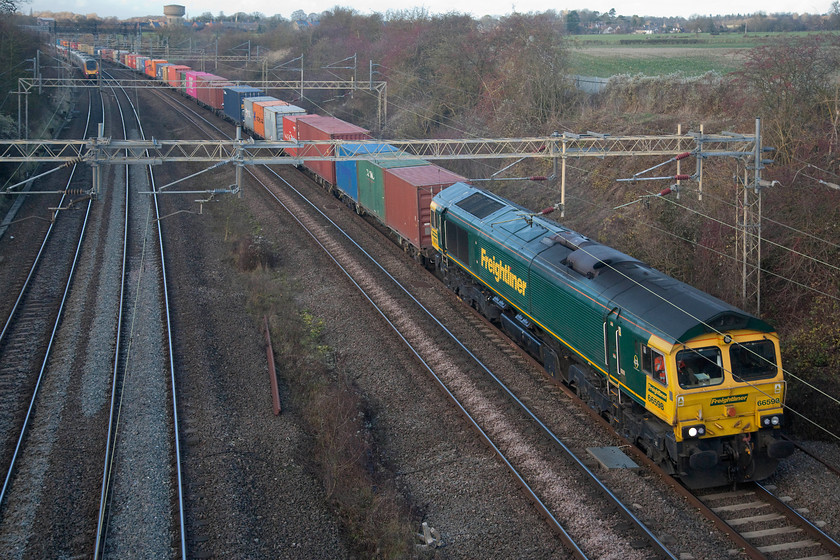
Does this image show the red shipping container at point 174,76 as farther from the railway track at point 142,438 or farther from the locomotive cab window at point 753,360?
the locomotive cab window at point 753,360

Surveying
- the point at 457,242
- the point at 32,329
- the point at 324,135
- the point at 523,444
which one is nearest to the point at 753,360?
the point at 523,444

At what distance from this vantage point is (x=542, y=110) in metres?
39.2

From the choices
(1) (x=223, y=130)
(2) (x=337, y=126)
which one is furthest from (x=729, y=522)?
(1) (x=223, y=130)

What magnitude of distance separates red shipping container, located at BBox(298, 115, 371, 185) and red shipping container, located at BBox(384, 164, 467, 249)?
20.1 feet

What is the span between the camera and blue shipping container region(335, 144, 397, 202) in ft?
92.5

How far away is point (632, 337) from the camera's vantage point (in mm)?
11578

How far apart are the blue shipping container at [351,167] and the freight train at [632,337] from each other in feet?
28.3

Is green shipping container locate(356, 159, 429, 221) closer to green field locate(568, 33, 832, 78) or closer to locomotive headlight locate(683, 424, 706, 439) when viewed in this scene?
locomotive headlight locate(683, 424, 706, 439)

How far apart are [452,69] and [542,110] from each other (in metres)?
12.4

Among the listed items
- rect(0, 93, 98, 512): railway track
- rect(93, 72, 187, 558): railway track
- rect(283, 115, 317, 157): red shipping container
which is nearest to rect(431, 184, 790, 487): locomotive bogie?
rect(93, 72, 187, 558): railway track

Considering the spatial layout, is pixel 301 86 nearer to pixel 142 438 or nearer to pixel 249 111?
pixel 249 111

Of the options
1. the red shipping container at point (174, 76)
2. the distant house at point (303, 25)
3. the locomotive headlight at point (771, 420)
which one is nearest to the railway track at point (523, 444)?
the locomotive headlight at point (771, 420)

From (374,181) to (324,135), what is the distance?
21.0ft

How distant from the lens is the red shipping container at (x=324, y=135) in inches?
1226
